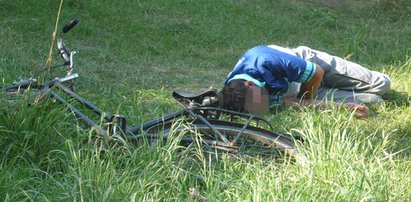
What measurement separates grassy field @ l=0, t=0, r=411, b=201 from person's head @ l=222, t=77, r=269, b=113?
246mm

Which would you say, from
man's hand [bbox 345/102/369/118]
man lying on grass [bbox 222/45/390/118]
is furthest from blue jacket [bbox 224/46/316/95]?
man's hand [bbox 345/102/369/118]

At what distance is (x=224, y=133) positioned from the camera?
4.33 m

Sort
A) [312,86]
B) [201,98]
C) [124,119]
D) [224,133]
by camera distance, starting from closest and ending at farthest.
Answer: [124,119]
[224,133]
[201,98]
[312,86]

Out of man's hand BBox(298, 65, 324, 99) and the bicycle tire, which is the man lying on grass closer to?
man's hand BBox(298, 65, 324, 99)

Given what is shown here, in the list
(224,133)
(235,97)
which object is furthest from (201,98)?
(224,133)

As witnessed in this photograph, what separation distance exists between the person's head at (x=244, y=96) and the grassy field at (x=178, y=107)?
0.81ft

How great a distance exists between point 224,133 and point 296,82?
66.8 inches

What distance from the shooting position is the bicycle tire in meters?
4.06

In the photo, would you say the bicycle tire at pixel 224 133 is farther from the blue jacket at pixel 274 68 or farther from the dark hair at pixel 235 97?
the blue jacket at pixel 274 68

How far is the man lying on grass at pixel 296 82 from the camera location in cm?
522

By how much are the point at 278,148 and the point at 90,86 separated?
2.60 meters

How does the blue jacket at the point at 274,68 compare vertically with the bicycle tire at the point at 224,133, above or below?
below

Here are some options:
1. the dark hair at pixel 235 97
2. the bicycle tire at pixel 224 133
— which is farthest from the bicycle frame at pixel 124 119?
the dark hair at pixel 235 97

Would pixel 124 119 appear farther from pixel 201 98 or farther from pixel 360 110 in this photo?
pixel 360 110
